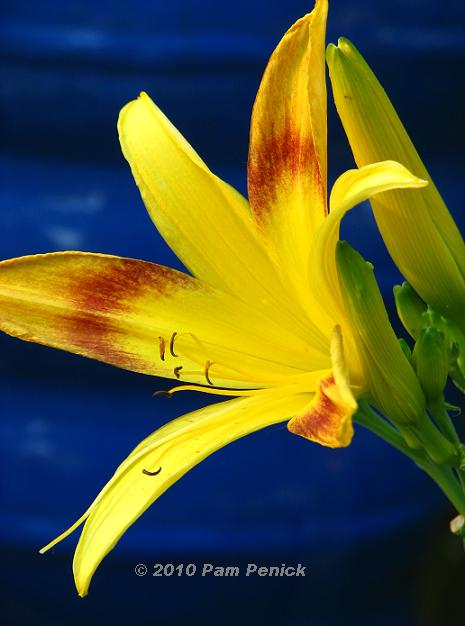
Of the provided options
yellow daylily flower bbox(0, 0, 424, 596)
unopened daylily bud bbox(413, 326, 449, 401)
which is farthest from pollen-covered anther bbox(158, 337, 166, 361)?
unopened daylily bud bbox(413, 326, 449, 401)

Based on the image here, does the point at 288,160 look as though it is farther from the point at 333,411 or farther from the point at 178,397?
the point at 178,397

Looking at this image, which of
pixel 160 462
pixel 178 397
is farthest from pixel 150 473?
pixel 178 397

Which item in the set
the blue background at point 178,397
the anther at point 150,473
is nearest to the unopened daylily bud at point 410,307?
the anther at point 150,473

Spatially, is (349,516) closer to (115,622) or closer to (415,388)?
(115,622)

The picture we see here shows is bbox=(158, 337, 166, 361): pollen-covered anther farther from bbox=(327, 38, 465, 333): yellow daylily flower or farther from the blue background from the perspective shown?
the blue background

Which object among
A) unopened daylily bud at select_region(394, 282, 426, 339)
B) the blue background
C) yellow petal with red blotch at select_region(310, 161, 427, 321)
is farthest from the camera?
the blue background

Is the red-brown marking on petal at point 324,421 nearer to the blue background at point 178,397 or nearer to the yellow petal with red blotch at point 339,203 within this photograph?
the yellow petal with red blotch at point 339,203

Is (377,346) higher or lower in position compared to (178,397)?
lower
